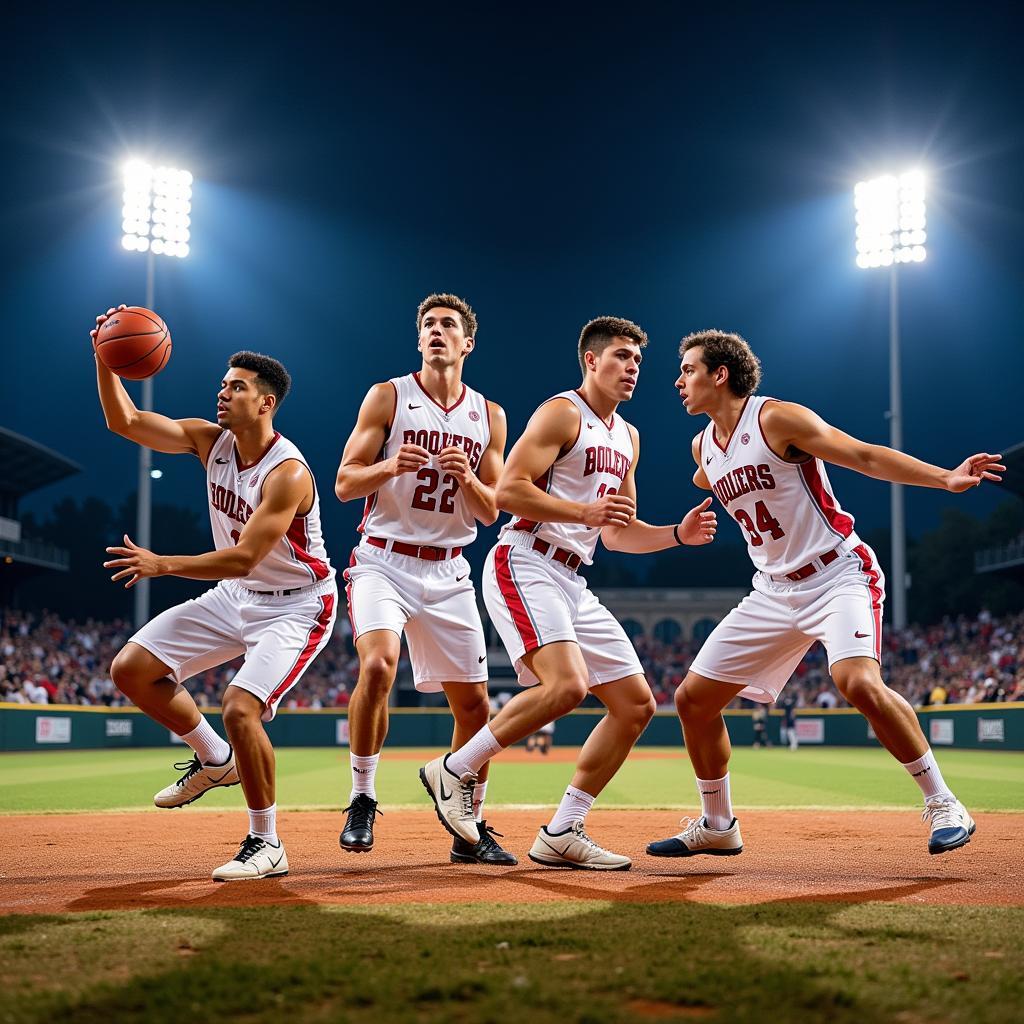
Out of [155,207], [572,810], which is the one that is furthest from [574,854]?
[155,207]

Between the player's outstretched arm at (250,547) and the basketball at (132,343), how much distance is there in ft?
4.12

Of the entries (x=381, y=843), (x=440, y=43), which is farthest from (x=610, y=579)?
(x=381, y=843)

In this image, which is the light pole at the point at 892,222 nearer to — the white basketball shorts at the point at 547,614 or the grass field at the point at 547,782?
the grass field at the point at 547,782

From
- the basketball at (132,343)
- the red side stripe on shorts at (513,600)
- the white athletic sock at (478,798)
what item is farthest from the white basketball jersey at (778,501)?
the basketball at (132,343)

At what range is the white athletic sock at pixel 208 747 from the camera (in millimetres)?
6355

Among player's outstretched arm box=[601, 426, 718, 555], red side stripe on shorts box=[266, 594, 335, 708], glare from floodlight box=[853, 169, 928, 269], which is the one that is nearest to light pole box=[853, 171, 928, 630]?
glare from floodlight box=[853, 169, 928, 269]

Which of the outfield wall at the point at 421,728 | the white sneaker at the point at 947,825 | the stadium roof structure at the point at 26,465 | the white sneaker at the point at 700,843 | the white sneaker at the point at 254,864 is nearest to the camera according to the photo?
the white sneaker at the point at 254,864

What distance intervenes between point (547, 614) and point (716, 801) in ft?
5.28

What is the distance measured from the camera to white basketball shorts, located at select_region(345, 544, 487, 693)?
21.1 ft

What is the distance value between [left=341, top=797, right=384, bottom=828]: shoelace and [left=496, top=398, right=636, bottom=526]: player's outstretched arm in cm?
187

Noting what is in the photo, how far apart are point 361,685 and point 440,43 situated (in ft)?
187

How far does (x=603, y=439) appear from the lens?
6.51 metres

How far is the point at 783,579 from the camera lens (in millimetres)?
6301

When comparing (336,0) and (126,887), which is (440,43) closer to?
(336,0)
